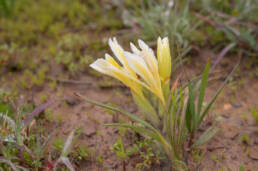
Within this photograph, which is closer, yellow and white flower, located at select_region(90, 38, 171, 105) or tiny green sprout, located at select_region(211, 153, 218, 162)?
yellow and white flower, located at select_region(90, 38, 171, 105)

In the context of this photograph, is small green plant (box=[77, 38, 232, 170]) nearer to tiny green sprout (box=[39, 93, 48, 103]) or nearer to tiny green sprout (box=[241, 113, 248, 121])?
tiny green sprout (box=[241, 113, 248, 121])

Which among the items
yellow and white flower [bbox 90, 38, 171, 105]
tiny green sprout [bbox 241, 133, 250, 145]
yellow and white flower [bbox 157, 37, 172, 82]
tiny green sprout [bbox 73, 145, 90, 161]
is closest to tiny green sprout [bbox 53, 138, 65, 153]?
tiny green sprout [bbox 73, 145, 90, 161]

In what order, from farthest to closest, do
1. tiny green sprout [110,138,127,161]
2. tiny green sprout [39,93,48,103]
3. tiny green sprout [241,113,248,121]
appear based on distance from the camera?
tiny green sprout [39,93,48,103] < tiny green sprout [241,113,248,121] < tiny green sprout [110,138,127,161]

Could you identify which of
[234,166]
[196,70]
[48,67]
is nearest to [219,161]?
[234,166]

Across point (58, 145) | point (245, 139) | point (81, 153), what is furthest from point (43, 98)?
point (245, 139)

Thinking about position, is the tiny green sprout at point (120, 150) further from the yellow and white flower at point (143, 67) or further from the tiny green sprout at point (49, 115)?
the tiny green sprout at point (49, 115)


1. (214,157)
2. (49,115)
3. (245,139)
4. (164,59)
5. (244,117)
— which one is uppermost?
(164,59)

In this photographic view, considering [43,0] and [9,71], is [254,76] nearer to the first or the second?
[9,71]

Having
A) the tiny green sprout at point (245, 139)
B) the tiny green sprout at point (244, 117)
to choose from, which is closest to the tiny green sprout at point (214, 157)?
the tiny green sprout at point (245, 139)

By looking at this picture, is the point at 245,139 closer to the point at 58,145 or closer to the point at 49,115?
the point at 58,145

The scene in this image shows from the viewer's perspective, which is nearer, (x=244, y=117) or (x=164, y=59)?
(x=164, y=59)

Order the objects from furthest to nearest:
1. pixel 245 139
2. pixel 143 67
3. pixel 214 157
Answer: pixel 245 139, pixel 214 157, pixel 143 67
